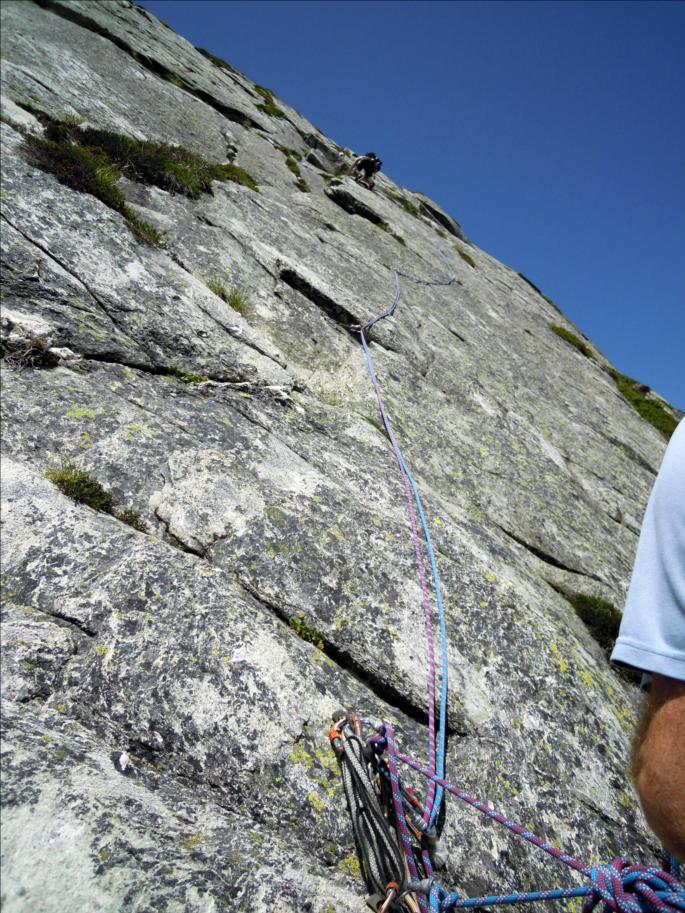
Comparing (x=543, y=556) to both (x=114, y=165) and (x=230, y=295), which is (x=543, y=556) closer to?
(x=230, y=295)

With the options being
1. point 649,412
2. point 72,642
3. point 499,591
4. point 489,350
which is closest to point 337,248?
point 489,350

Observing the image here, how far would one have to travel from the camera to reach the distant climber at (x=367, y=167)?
2550 cm

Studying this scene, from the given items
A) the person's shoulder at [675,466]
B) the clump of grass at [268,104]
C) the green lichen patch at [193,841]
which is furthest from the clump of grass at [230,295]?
the clump of grass at [268,104]

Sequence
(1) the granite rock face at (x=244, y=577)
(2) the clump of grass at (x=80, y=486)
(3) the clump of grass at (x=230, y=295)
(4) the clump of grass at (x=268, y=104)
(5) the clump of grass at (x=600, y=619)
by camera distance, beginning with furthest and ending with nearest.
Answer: (4) the clump of grass at (x=268, y=104)
(3) the clump of grass at (x=230, y=295)
(5) the clump of grass at (x=600, y=619)
(2) the clump of grass at (x=80, y=486)
(1) the granite rock face at (x=244, y=577)

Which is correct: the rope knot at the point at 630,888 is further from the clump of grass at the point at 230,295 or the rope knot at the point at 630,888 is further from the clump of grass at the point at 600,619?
the clump of grass at the point at 230,295

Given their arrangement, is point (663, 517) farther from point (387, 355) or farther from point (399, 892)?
point (387, 355)

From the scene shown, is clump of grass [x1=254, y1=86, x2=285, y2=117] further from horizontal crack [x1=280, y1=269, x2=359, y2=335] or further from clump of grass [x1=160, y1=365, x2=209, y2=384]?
clump of grass [x1=160, y1=365, x2=209, y2=384]

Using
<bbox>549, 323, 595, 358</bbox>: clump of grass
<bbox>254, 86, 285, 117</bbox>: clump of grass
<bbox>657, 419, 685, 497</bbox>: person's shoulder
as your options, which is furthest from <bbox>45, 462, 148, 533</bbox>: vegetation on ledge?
<bbox>254, 86, 285, 117</bbox>: clump of grass

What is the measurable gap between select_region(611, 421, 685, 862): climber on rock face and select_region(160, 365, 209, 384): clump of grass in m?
5.81

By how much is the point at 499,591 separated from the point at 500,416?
18.6 feet

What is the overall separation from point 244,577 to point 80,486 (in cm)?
171

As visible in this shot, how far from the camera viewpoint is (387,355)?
10.1 metres

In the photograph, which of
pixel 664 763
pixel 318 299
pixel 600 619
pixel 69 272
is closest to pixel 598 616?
pixel 600 619

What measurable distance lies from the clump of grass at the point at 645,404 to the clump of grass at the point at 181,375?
18847mm
